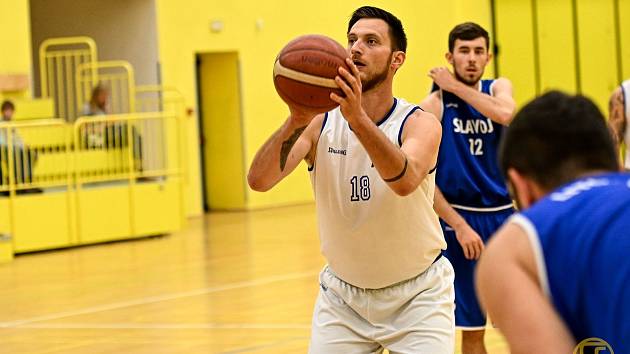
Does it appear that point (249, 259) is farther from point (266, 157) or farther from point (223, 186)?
point (266, 157)

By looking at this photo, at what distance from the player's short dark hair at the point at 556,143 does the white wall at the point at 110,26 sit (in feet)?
55.7

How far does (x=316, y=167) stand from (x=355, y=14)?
58 centimetres

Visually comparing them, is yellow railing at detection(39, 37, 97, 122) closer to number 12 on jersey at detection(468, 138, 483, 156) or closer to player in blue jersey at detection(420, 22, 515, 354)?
player in blue jersey at detection(420, 22, 515, 354)

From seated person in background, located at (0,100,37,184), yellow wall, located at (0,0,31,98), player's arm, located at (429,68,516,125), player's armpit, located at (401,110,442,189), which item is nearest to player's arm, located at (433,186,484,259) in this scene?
player's arm, located at (429,68,516,125)

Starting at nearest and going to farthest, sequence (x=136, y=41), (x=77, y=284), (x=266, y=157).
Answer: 1. (x=266, y=157)
2. (x=77, y=284)
3. (x=136, y=41)

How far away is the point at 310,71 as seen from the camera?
4020mm

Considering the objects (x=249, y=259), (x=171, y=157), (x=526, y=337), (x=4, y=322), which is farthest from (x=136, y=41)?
(x=526, y=337)

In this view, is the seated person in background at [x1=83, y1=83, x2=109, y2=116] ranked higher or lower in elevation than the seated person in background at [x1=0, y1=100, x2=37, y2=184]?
higher

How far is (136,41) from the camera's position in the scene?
19.1 m

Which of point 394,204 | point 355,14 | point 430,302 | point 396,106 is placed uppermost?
point 355,14

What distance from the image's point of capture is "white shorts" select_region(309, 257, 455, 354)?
4.38 meters

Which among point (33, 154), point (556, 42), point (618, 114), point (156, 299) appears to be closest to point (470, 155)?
point (618, 114)

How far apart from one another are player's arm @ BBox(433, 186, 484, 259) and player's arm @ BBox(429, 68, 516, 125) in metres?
0.58

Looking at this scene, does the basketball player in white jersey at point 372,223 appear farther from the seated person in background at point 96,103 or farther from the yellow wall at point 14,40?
the yellow wall at point 14,40
